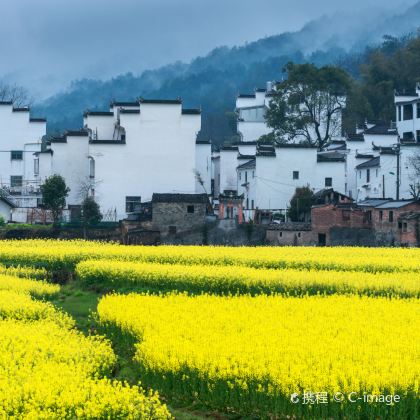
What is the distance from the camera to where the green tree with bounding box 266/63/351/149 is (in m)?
78.7

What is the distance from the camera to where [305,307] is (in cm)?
2422

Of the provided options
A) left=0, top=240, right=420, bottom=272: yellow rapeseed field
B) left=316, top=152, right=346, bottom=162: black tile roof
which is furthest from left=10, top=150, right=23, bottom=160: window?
left=0, top=240, right=420, bottom=272: yellow rapeseed field

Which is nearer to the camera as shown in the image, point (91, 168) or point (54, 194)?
point (54, 194)

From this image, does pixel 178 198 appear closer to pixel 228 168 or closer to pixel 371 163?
pixel 371 163

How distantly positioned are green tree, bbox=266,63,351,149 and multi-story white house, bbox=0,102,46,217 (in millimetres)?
20311

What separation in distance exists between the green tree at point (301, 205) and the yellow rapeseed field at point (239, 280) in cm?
2714

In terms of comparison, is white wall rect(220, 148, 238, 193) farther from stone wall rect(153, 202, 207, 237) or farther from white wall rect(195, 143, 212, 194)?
stone wall rect(153, 202, 207, 237)

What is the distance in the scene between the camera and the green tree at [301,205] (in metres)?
60.7

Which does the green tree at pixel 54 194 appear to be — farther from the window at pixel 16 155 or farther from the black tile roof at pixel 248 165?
the window at pixel 16 155

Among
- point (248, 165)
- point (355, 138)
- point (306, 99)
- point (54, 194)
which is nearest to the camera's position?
point (54, 194)

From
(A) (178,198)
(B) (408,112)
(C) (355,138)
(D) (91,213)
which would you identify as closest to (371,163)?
(C) (355,138)

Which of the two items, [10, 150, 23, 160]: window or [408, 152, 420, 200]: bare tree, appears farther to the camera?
[10, 150, 23, 160]: window

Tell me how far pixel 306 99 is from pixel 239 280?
50.1 m

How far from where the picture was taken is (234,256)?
38500mm
